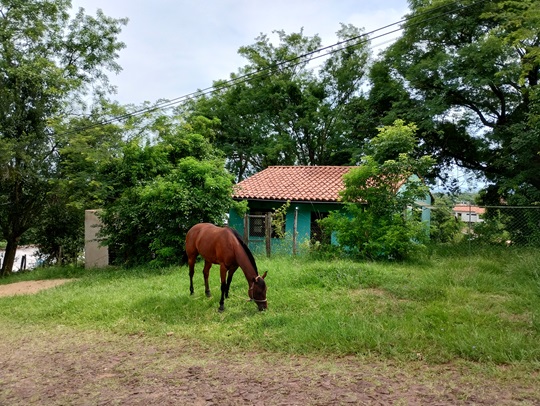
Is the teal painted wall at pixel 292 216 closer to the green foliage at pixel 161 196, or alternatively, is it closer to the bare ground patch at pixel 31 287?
the green foliage at pixel 161 196

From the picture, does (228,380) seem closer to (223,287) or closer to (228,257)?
(223,287)

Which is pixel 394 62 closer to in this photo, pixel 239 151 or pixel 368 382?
pixel 239 151

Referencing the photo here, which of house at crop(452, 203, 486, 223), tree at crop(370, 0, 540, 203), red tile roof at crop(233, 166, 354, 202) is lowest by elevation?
house at crop(452, 203, 486, 223)

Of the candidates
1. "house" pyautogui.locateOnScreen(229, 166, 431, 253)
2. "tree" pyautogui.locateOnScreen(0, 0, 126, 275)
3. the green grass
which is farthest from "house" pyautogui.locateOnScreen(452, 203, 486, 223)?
"tree" pyautogui.locateOnScreen(0, 0, 126, 275)

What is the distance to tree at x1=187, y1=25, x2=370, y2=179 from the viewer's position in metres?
22.8

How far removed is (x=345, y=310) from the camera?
586cm

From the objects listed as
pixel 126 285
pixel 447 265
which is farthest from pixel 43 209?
pixel 447 265

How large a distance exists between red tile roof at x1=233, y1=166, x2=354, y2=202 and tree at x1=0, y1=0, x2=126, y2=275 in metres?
9.20

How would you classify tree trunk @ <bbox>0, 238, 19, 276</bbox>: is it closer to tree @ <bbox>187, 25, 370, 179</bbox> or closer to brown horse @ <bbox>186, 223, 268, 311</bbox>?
tree @ <bbox>187, 25, 370, 179</bbox>

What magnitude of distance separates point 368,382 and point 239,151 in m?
21.1

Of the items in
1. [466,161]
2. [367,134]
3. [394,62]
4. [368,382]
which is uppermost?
[394,62]

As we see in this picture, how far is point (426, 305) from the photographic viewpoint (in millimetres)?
5902

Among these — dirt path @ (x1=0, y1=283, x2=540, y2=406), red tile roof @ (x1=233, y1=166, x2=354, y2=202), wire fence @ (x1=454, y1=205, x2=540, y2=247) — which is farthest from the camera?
red tile roof @ (x1=233, y1=166, x2=354, y2=202)

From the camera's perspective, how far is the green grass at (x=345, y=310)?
4.52 metres
